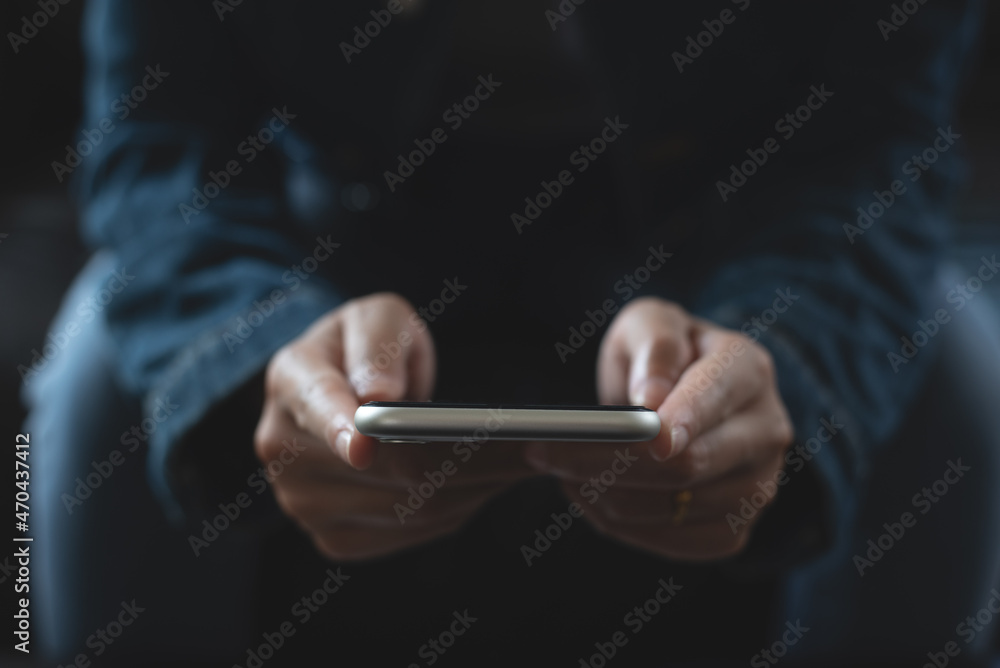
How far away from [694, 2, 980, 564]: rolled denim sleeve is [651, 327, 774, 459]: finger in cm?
4

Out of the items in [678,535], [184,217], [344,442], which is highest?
[184,217]

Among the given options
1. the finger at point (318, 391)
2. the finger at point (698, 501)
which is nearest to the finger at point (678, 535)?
the finger at point (698, 501)

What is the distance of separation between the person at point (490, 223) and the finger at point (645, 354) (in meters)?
0.08

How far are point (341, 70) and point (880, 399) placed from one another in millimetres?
359

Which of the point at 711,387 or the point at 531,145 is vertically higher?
the point at 531,145

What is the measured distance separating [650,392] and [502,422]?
0.07 m

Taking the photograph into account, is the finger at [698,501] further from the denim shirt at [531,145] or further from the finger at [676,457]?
the denim shirt at [531,145]

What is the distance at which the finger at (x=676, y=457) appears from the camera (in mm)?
231

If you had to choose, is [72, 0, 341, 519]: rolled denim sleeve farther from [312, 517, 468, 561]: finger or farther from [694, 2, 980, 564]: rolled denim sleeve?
[694, 2, 980, 564]: rolled denim sleeve

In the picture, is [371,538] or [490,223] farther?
[490,223]

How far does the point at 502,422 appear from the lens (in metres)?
0.19

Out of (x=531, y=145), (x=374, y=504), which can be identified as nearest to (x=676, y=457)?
(x=374, y=504)

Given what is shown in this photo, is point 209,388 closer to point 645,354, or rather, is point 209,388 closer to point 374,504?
point 374,504

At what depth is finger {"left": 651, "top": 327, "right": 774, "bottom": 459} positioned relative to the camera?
0.21 meters
